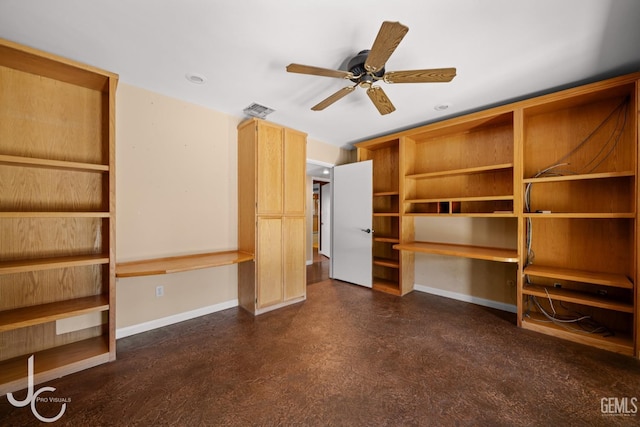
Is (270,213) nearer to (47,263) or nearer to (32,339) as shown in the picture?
(47,263)

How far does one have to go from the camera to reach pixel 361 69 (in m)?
1.90

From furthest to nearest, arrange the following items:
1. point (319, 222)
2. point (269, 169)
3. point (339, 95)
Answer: point (319, 222), point (269, 169), point (339, 95)

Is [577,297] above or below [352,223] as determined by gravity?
below

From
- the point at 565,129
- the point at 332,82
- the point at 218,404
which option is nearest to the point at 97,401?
the point at 218,404

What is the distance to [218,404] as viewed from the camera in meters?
1.60

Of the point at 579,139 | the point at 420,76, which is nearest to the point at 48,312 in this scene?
the point at 420,76

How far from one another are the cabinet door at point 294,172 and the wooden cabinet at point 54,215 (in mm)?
1731

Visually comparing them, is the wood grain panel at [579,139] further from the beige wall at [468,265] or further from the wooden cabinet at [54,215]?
the wooden cabinet at [54,215]

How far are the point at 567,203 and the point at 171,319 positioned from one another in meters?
4.57

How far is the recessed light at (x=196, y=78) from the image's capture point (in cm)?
227

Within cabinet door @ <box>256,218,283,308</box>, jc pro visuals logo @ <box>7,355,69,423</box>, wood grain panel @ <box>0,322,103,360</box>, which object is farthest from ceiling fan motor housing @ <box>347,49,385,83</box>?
wood grain panel @ <box>0,322,103,360</box>

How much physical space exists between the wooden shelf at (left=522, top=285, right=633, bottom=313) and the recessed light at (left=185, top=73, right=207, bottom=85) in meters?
3.99

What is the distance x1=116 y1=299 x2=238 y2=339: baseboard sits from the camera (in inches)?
94.6

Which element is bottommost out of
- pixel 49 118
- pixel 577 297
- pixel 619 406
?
pixel 619 406
